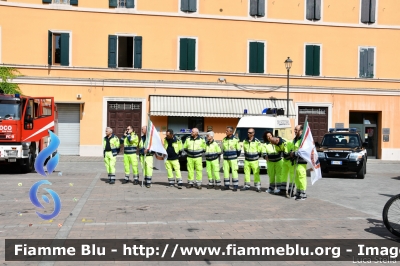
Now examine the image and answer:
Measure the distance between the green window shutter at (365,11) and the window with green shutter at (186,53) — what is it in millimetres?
10952

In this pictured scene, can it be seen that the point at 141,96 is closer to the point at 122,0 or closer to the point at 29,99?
the point at 122,0

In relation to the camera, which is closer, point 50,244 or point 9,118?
point 50,244

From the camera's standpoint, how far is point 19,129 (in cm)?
1891

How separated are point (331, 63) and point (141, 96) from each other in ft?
38.8

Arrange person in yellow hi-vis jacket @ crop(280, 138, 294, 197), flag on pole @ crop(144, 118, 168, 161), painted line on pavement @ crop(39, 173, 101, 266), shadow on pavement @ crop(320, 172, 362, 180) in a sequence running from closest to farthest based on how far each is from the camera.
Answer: painted line on pavement @ crop(39, 173, 101, 266) → person in yellow hi-vis jacket @ crop(280, 138, 294, 197) → flag on pole @ crop(144, 118, 168, 161) → shadow on pavement @ crop(320, 172, 362, 180)

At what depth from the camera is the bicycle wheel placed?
328 inches

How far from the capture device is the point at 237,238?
8.19m

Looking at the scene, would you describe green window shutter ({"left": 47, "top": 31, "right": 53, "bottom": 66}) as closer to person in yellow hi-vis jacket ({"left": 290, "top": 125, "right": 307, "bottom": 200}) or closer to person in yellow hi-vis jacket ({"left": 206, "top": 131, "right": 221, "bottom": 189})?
person in yellow hi-vis jacket ({"left": 206, "top": 131, "right": 221, "bottom": 189})

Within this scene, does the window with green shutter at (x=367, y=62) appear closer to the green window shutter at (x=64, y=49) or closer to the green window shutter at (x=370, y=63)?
the green window shutter at (x=370, y=63)

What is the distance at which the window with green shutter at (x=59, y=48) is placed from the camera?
28222 millimetres

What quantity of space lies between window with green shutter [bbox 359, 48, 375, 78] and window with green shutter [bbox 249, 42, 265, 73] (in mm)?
6451

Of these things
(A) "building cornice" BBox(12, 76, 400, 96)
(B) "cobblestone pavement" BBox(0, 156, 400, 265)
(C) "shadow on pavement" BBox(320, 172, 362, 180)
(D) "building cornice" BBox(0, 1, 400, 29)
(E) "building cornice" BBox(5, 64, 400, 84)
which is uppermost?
(D) "building cornice" BBox(0, 1, 400, 29)

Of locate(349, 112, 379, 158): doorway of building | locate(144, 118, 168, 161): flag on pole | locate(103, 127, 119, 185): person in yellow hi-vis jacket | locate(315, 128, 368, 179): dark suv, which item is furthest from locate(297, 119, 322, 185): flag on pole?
locate(349, 112, 379, 158): doorway of building

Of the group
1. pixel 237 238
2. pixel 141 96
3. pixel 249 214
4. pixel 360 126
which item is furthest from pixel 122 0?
pixel 237 238
